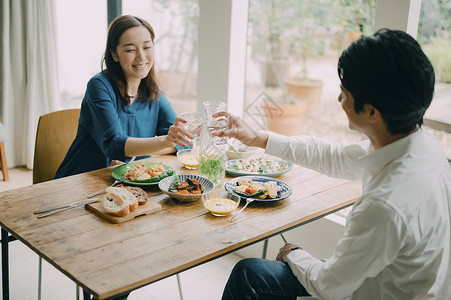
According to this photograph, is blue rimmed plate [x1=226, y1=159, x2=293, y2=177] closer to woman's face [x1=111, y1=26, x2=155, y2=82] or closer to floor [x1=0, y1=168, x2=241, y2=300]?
woman's face [x1=111, y1=26, x2=155, y2=82]

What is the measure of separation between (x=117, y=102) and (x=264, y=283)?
1.18m

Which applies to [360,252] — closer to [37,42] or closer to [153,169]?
[153,169]

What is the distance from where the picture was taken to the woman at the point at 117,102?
217 cm

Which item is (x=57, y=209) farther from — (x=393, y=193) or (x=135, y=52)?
(x=393, y=193)

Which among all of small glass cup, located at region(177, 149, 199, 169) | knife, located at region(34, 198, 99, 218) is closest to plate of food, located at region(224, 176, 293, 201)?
small glass cup, located at region(177, 149, 199, 169)

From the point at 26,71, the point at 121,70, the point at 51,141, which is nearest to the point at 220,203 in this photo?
the point at 121,70

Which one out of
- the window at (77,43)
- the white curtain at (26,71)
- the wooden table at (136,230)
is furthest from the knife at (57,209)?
the window at (77,43)

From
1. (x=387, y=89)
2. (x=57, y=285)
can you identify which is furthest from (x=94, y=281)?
(x=57, y=285)

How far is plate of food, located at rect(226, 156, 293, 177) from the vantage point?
2012mm

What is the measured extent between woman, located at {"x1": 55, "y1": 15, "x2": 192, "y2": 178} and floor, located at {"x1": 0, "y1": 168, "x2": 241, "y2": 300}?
63cm

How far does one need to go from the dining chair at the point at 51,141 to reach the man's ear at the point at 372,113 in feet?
5.49

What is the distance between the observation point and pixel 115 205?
5.22 feet

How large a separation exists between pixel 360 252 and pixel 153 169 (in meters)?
0.96

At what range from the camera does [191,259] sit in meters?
1.36
